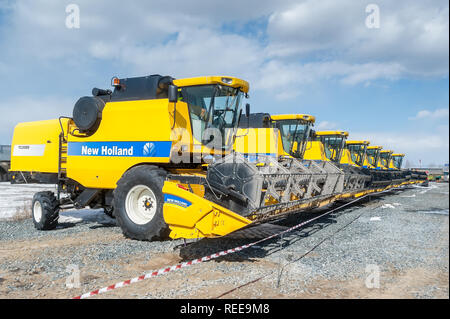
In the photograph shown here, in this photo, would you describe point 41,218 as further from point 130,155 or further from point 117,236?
point 130,155

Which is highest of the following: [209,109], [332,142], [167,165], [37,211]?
[209,109]

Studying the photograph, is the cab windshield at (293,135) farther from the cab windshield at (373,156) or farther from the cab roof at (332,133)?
the cab windshield at (373,156)

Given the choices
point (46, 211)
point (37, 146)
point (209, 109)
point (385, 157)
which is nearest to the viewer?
point (209, 109)

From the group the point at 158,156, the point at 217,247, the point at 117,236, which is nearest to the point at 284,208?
the point at 217,247

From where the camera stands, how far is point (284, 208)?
19.1ft

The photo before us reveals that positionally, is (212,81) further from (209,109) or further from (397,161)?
(397,161)

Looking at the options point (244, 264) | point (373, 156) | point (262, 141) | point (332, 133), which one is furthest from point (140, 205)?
point (373, 156)

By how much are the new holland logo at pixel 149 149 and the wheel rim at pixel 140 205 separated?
22.3 inches

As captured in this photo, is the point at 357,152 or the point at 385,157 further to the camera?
the point at 385,157

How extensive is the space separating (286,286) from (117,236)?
13.3 feet

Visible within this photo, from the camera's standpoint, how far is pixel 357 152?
1866 cm

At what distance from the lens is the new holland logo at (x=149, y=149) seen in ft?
20.2

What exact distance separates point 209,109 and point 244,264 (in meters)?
2.74

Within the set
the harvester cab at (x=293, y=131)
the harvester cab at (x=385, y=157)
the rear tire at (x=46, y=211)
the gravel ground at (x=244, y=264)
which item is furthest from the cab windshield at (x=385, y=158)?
the rear tire at (x=46, y=211)
